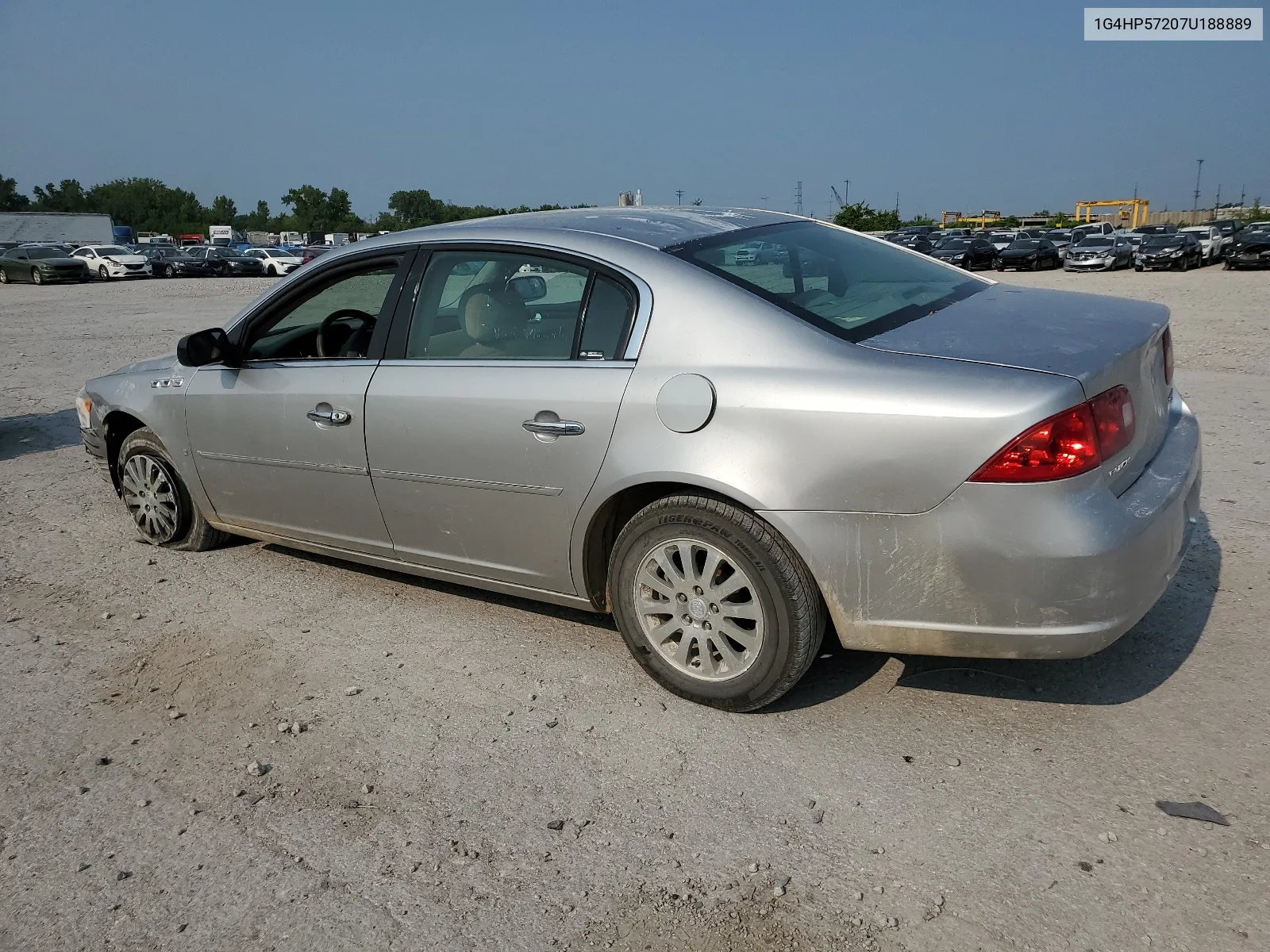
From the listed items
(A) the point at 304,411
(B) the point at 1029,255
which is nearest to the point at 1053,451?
(A) the point at 304,411

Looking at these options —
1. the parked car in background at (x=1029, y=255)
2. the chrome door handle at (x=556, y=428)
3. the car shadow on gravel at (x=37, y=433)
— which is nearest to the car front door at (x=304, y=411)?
→ the chrome door handle at (x=556, y=428)

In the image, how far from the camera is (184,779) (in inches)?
125

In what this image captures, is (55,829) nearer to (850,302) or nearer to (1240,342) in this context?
(850,302)

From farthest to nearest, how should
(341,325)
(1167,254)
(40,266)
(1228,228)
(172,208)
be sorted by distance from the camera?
(172,208), (1228,228), (40,266), (1167,254), (341,325)

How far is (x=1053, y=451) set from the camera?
271 centimetres

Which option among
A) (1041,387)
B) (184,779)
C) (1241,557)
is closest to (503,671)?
(184,779)

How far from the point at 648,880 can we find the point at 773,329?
65.5 inches

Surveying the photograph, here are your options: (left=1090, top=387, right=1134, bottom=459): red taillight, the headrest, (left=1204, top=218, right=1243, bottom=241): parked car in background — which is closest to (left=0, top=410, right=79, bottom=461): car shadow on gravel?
the headrest

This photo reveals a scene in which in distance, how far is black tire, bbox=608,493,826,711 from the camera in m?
3.12

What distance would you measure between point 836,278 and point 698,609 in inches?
52.1

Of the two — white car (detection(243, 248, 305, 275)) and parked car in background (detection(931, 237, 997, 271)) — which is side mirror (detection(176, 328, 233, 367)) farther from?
white car (detection(243, 248, 305, 275))

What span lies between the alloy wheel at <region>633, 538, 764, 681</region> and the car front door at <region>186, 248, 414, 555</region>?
1332mm

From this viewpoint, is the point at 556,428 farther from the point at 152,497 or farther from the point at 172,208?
the point at 172,208

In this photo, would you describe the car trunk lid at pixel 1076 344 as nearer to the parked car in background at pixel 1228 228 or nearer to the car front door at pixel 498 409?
the car front door at pixel 498 409
